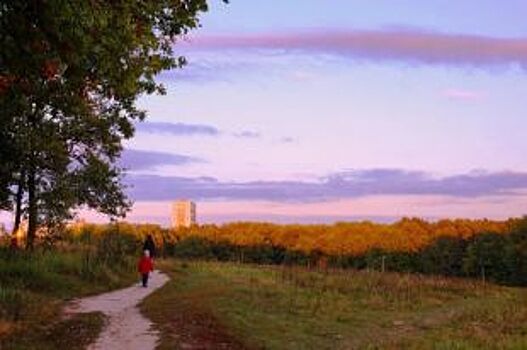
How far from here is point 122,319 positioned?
23.0 metres

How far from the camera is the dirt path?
1895 cm

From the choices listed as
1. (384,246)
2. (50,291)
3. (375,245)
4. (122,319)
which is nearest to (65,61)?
(122,319)

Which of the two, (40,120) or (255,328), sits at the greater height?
(40,120)

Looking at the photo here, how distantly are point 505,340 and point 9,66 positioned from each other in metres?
13.4

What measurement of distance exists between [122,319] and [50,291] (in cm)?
831

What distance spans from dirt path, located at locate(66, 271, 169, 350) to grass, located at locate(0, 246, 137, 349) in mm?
379

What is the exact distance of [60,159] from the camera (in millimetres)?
36219

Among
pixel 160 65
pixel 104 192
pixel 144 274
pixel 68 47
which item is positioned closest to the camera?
pixel 68 47

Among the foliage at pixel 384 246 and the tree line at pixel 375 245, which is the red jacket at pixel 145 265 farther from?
the tree line at pixel 375 245

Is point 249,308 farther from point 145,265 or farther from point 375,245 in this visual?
point 375,245

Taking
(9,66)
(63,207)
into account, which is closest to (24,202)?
(63,207)

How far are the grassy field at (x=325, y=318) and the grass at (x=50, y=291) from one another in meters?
2.09

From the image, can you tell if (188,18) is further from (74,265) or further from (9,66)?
(74,265)

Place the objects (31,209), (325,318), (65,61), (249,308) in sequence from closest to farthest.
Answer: (65,61) < (249,308) < (325,318) < (31,209)
